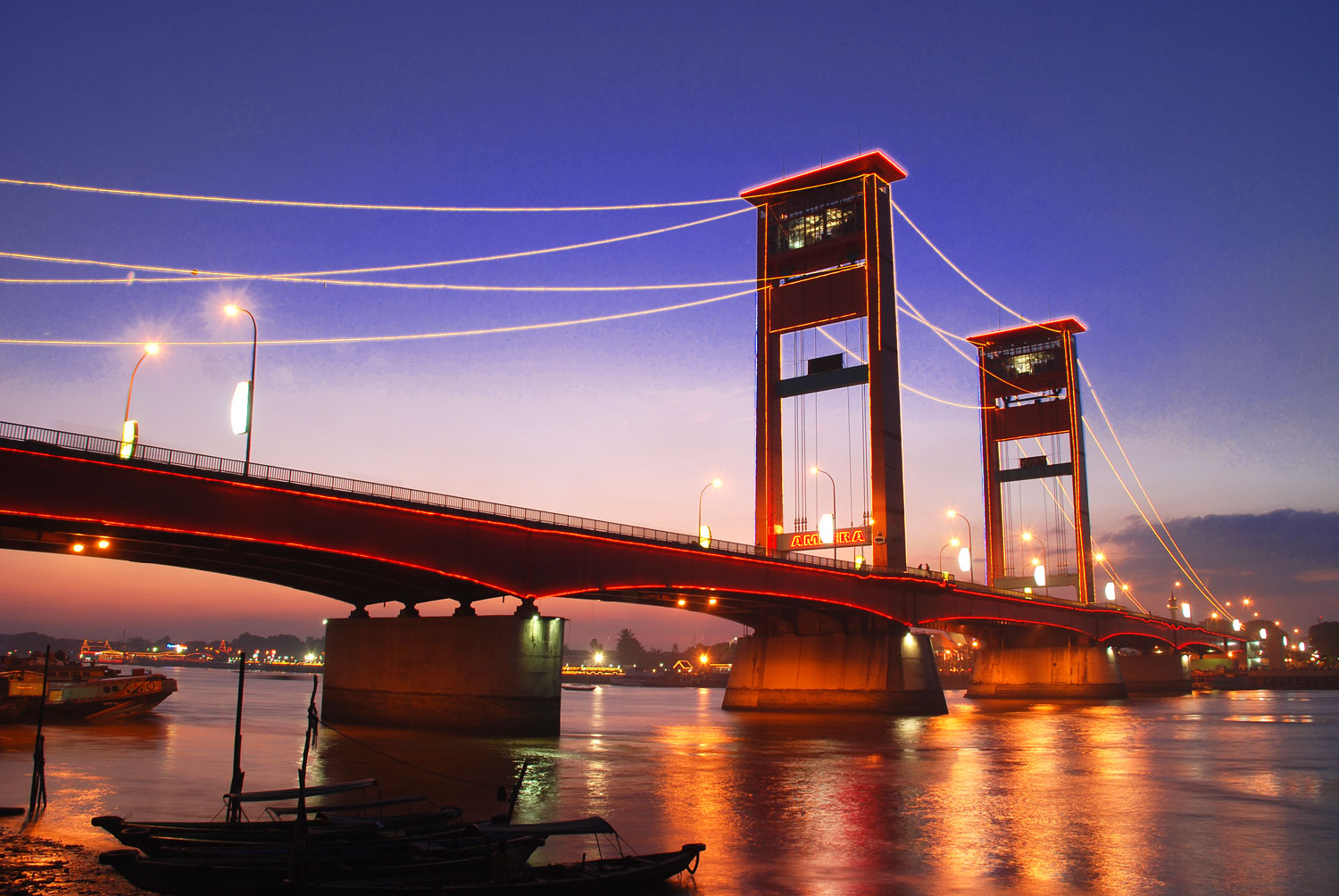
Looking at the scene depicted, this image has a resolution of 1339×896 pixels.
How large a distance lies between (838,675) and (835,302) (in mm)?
28456

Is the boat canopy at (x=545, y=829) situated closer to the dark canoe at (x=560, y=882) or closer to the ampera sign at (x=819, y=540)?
the dark canoe at (x=560, y=882)

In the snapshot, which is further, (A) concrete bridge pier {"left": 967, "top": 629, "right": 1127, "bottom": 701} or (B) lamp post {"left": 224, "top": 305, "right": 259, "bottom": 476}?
(A) concrete bridge pier {"left": 967, "top": 629, "right": 1127, "bottom": 701}

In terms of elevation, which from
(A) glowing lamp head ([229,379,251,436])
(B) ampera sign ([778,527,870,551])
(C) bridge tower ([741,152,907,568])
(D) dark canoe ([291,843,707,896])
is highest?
(C) bridge tower ([741,152,907,568])

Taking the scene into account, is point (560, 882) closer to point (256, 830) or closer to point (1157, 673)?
point (256, 830)

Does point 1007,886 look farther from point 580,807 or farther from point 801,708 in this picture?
point 801,708

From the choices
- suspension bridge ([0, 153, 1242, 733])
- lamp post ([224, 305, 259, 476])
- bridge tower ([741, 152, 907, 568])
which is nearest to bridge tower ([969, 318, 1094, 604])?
suspension bridge ([0, 153, 1242, 733])

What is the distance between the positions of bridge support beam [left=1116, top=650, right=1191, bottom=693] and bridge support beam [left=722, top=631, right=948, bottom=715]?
85.0m

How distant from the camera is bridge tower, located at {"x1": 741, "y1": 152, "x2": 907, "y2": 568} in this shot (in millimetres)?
77062

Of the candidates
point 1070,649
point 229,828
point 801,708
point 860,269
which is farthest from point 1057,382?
point 229,828

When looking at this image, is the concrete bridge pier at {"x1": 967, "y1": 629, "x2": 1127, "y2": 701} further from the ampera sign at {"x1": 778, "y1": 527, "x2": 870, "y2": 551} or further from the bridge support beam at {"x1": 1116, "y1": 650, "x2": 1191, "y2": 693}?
the ampera sign at {"x1": 778, "y1": 527, "x2": 870, "y2": 551}

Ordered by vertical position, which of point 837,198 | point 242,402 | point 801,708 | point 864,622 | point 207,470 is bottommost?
point 801,708

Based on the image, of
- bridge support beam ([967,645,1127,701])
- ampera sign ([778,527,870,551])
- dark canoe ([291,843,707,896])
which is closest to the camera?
dark canoe ([291,843,707,896])

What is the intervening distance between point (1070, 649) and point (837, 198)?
63.0 m

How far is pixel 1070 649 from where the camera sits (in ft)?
383
